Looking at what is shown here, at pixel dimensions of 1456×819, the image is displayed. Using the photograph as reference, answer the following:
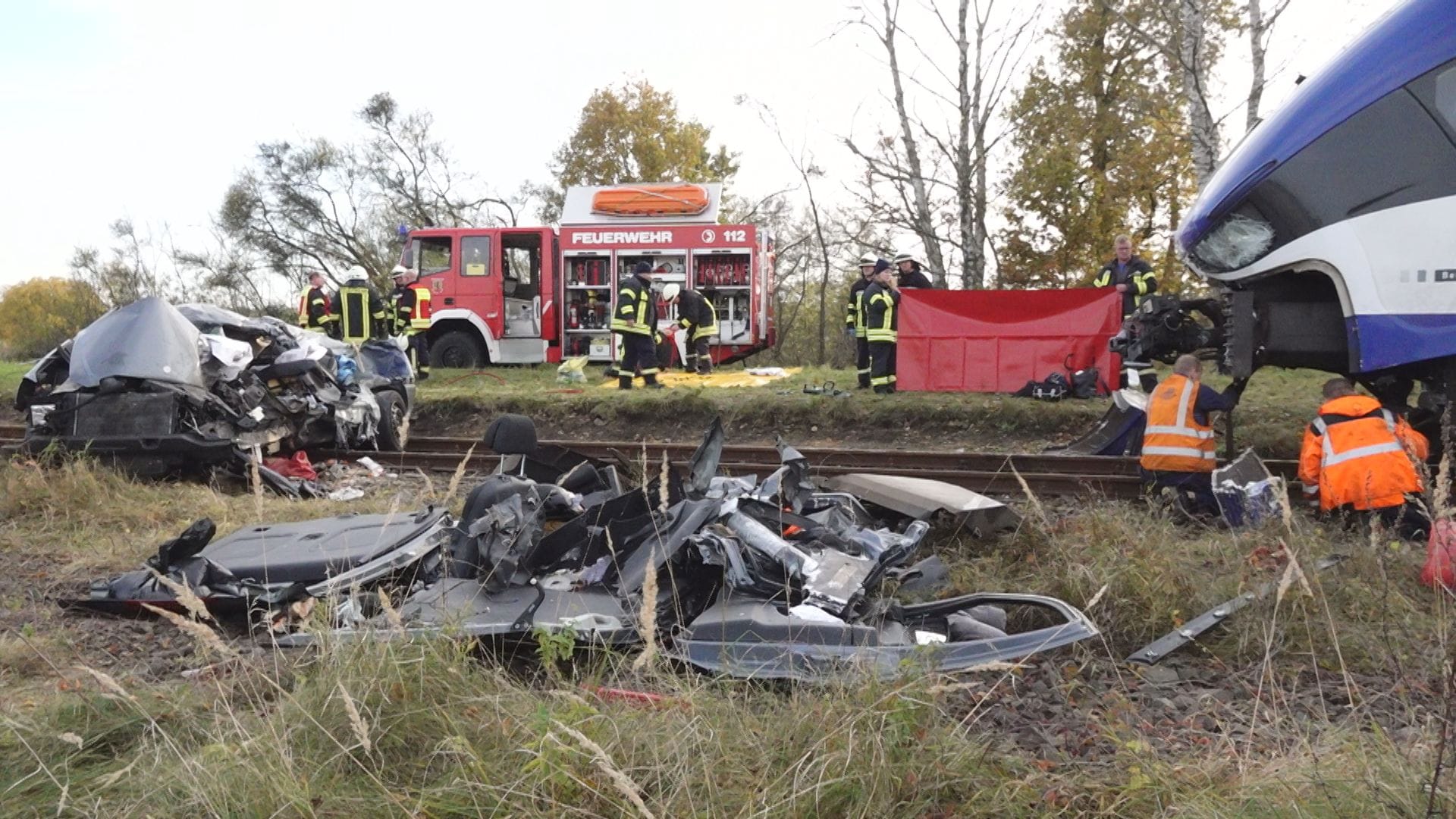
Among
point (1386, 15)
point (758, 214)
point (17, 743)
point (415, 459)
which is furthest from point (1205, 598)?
point (758, 214)

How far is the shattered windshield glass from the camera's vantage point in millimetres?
6789

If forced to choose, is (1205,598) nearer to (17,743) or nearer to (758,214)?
(17,743)

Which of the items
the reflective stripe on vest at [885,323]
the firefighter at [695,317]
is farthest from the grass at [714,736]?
the firefighter at [695,317]

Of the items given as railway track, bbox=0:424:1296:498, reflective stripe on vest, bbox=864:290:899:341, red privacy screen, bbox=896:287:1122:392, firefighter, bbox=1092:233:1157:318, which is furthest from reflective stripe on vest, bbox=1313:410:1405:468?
reflective stripe on vest, bbox=864:290:899:341

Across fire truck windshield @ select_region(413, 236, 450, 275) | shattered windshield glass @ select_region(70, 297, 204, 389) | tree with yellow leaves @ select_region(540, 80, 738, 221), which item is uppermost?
tree with yellow leaves @ select_region(540, 80, 738, 221)

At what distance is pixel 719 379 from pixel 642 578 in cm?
971

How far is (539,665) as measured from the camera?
346cm

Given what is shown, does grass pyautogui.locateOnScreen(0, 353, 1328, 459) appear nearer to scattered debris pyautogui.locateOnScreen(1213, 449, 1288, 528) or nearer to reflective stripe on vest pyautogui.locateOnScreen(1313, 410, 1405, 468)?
scattered debris pyautogui.locateOnScreen(1213, 449, 1288, 528)

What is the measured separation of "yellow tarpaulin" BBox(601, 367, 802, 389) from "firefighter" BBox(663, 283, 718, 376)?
0.53m

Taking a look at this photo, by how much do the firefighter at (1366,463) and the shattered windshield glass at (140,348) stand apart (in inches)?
286

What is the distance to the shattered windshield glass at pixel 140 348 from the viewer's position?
6789mm

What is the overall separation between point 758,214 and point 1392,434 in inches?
1072

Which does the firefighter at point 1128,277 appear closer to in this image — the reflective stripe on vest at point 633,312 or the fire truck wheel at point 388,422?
the reflective stripe on vest at point 633,312

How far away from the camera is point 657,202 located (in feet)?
54.6
